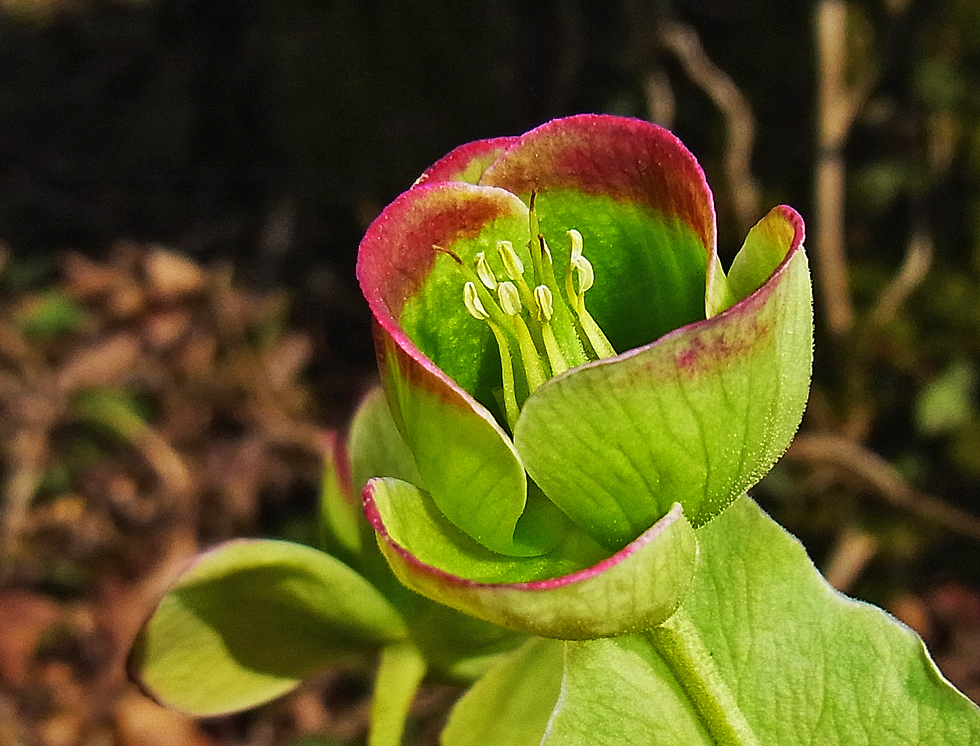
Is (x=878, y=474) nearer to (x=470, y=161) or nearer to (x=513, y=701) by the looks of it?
(x=513, y=701)

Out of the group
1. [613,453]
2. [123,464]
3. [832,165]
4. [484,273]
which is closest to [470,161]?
[484,273]

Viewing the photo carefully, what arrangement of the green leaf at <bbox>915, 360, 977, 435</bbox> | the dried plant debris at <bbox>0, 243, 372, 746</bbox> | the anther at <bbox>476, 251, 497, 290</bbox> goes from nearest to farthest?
the anther at <bbox>476, 251, 497, 290</bbox> < the green leaf at <bbox>915, 360, 977, 435</bbox> < the dried plant debris at <bbox>0, 243, 372, 746</bbox>

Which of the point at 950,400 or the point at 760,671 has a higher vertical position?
the point at 760,671

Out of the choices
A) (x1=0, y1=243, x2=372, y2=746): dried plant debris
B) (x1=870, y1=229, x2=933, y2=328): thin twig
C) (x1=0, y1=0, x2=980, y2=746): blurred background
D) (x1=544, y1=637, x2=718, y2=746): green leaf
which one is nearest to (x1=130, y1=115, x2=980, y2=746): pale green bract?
(x1=544, y1=637, x2=718, y2=746): green leaf

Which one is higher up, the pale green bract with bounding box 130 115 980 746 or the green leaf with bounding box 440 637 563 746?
the pale green bract with bounding box 130 115 980 746

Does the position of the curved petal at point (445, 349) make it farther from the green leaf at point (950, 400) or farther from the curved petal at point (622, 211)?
the green leaf at point (950, 400)

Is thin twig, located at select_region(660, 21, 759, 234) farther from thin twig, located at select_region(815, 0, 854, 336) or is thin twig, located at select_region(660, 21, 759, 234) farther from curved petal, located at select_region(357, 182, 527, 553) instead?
curved petal, located at select_region(357, 182, 527, 553)

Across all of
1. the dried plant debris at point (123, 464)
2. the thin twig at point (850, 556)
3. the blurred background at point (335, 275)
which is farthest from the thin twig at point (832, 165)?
the dried plant debris at point (123, 464)
